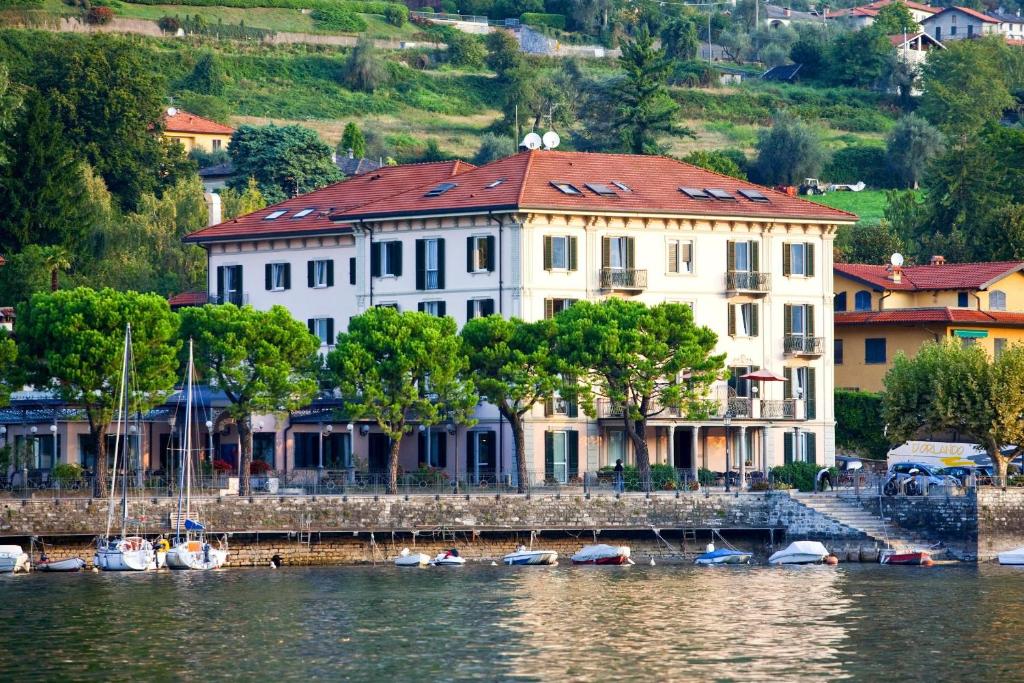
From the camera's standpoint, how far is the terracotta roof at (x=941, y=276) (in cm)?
11112

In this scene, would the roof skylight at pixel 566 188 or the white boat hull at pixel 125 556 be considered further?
the roof skylight at pixel 566 188

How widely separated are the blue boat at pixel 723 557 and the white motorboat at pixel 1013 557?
922 centimetres

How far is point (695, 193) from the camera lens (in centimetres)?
10100

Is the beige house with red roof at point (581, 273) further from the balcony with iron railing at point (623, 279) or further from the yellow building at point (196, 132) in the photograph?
the yellow building at point (196, 132)

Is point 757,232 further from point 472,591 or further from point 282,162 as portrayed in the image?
point 282,162

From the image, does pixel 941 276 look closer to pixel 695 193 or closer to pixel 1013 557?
pixel 695 193

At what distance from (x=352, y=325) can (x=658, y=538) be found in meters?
14.5

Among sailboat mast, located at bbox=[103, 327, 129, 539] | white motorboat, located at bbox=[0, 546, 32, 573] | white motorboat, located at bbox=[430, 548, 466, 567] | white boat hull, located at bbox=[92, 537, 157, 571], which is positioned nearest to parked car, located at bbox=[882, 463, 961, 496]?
white motorboat, located at bbox=[430, 548, 466, 567]

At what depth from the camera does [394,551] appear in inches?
3356

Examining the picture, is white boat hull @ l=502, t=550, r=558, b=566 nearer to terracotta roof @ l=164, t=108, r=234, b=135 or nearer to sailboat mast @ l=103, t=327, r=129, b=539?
sailboat mast @ l=103, t=327, r=129, b=539

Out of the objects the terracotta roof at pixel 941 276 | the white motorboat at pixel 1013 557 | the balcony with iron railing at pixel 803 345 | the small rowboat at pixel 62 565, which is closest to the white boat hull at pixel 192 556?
the small rowboat at pixel 62 565

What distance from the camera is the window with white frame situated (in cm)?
9950

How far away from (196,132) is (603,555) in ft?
329

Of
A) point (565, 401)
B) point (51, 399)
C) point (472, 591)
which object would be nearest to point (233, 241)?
point (51, 399)
